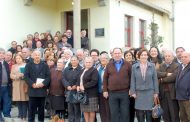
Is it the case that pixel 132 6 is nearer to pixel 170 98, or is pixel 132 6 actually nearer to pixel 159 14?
pixel 159 14

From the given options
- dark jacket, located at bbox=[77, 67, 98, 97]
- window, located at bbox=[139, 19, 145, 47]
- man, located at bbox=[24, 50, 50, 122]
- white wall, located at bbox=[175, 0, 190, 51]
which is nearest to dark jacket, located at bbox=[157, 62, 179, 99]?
dark jacket, located at bbox=[77, 67, 98, 97]

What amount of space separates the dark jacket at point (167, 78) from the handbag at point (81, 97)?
5.67 feet

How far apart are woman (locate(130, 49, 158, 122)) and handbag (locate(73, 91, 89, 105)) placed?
47.6 inches

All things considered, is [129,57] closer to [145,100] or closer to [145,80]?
[145,80]

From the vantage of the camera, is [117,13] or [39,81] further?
[117,13]

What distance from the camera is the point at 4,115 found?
1010 cm

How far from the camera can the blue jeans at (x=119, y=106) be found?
8133 mm

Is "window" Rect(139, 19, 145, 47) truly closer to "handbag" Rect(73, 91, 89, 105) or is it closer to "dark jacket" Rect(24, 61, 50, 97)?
"dark jacket" Rect(24, 61, 50, 97)

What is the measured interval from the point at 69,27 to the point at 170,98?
1048 cm

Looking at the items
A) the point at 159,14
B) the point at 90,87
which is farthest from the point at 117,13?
the point at 90,87

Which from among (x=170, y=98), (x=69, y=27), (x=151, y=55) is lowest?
(x=170, y=98)

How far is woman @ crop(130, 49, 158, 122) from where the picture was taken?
785 cm

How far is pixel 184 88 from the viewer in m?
7.56

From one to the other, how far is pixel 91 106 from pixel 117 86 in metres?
0.94
